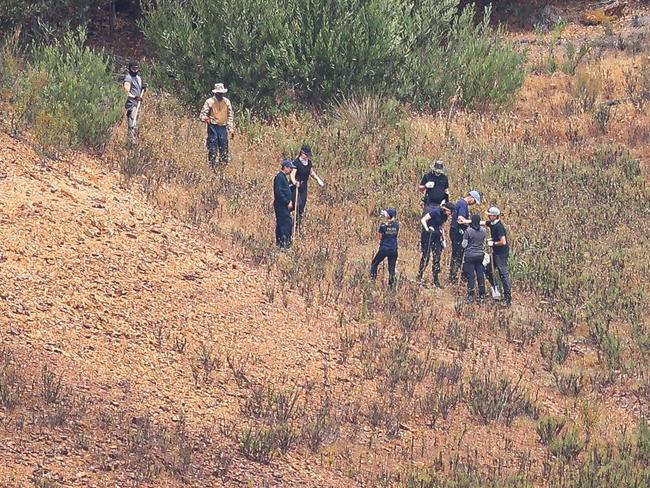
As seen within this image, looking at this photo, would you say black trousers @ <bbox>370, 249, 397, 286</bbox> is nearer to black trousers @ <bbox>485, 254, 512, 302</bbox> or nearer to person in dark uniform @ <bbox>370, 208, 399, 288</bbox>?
person in dark uniform @ <bbox>370, 208, 399, 288</bbox>

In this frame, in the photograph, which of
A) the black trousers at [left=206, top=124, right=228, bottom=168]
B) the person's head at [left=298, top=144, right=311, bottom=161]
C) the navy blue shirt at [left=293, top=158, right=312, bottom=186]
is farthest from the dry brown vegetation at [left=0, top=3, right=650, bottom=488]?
the person's head at [left=298, top=144, right=311, bottom=161]

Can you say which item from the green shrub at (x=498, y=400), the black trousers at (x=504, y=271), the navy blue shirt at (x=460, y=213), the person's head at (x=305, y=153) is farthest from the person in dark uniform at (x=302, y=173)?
the green shrub at (x=498, y=400)

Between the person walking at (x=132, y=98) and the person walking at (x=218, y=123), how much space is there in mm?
1074

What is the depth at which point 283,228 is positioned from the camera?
15.4 metres

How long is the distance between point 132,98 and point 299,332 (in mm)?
6371

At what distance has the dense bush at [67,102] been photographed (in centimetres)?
1639

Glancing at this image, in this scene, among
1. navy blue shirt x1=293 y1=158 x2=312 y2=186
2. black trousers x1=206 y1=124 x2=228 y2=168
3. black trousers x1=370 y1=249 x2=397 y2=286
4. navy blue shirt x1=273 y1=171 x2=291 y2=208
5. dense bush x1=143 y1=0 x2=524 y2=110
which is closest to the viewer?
black trousers x1=370 y1=249 x2=397 y2=286

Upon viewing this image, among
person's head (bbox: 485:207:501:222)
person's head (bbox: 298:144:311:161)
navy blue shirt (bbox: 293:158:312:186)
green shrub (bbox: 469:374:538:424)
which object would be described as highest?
person's head (bbox: 298:144:311:161)

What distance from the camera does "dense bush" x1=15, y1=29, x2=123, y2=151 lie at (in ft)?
53.8

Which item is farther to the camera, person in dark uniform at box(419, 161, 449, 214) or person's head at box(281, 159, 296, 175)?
person in dark uniform at box(419, 161, 449, 214)

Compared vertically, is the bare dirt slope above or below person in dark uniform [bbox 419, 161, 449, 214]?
below

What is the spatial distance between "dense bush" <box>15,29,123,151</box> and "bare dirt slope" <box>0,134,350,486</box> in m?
0.67

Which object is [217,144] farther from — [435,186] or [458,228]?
[458,228]

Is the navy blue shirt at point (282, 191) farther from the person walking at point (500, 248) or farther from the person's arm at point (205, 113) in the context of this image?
the person's arm at point (205, 113)
